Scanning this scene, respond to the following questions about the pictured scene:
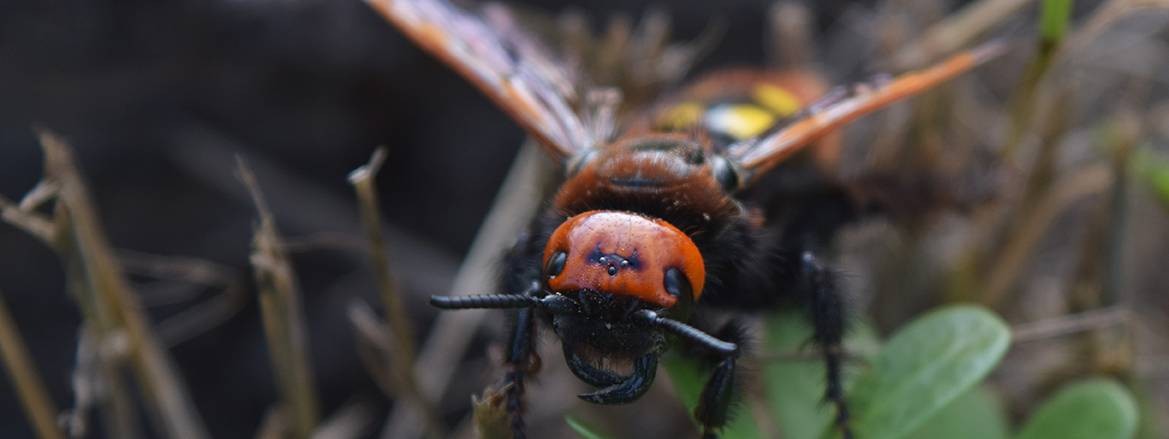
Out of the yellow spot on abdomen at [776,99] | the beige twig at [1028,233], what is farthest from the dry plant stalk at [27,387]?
the beige twig at [1028,233]

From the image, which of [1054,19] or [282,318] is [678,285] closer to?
[282,318]

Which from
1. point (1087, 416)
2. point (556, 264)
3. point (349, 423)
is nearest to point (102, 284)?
point (349, 423)

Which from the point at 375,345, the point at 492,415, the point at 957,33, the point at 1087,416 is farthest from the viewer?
the point at 957,33

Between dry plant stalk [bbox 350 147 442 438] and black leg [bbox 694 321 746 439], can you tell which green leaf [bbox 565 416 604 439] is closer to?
black leg [bbox 694 321 746 439]

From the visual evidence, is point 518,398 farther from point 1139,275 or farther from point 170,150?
point 1139,275

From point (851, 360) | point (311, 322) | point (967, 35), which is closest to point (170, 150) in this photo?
point (311, 322)

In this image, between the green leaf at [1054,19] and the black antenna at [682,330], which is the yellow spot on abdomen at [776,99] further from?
the black antenna at [682,330]
